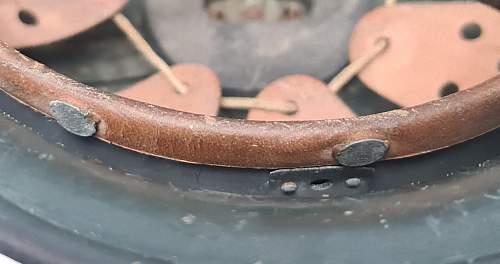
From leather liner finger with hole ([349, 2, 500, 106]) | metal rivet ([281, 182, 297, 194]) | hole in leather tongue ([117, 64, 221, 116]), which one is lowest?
metal rivet ([281, 182, 297, 194])

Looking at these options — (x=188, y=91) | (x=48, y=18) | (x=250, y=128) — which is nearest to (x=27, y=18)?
(x=48, y=18)

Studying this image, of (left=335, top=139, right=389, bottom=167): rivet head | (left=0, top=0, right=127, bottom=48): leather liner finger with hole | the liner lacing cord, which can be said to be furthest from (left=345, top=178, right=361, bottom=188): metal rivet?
(left=0, top=0, right=127, bottom=48): leather liner finger with hole

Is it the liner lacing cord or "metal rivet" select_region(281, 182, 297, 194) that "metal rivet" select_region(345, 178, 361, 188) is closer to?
"metal rivet" select_region(281, 182, 297, 194)

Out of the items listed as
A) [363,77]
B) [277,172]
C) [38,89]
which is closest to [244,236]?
[277,172]

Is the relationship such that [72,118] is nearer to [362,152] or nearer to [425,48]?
[362,152]

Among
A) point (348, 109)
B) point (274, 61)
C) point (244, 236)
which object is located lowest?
point (244, 236)

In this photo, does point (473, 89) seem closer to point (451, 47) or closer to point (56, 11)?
point (451, 47)

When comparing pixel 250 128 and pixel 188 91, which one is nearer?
pixel 250 128
